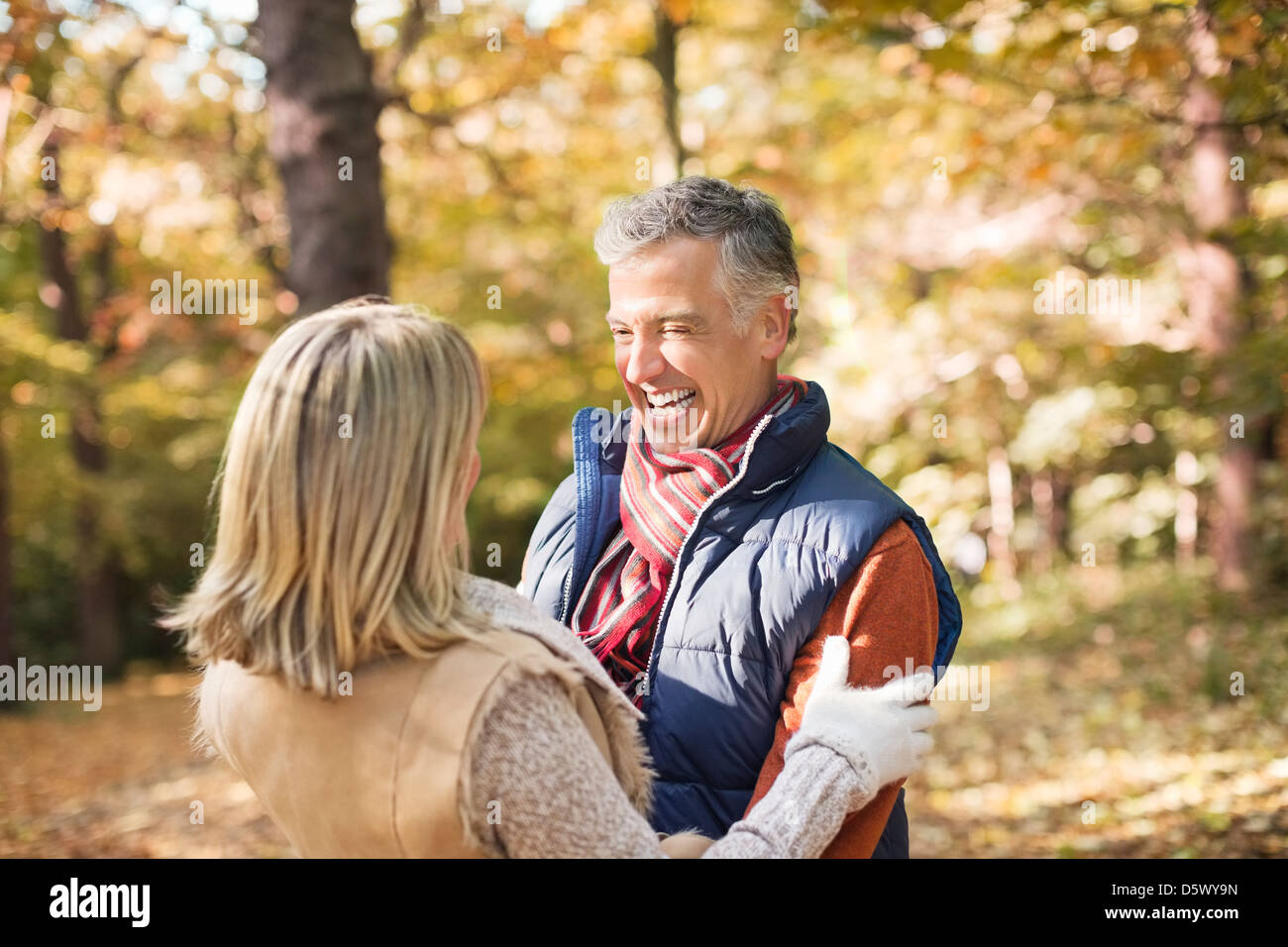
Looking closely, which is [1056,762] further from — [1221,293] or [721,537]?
[721,537]

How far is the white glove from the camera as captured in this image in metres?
1.79

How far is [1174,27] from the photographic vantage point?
5598 mm

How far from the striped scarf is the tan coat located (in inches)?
18.8

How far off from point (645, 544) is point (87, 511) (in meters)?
14.0

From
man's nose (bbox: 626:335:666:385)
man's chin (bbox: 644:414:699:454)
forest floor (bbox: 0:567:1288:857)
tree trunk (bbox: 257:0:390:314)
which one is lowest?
forest floor (bbox: 0:567:1288:857)

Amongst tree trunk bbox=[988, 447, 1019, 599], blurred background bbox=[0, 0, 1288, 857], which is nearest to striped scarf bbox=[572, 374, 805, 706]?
blurred background bbox=[0, 0, 1288, 857]

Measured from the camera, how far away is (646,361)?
7.39ft

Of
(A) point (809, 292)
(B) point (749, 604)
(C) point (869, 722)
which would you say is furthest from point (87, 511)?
(C) point (869, 722)

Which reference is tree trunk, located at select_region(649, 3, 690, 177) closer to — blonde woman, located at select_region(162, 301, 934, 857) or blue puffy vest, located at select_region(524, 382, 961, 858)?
blue puffy vest, located at select_region(524, 382, 961, 858)

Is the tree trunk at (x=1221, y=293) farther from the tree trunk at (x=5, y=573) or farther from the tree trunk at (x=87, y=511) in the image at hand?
the tree trunk at (x=5, y=573)

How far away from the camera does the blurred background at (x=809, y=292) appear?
557 centimetres
